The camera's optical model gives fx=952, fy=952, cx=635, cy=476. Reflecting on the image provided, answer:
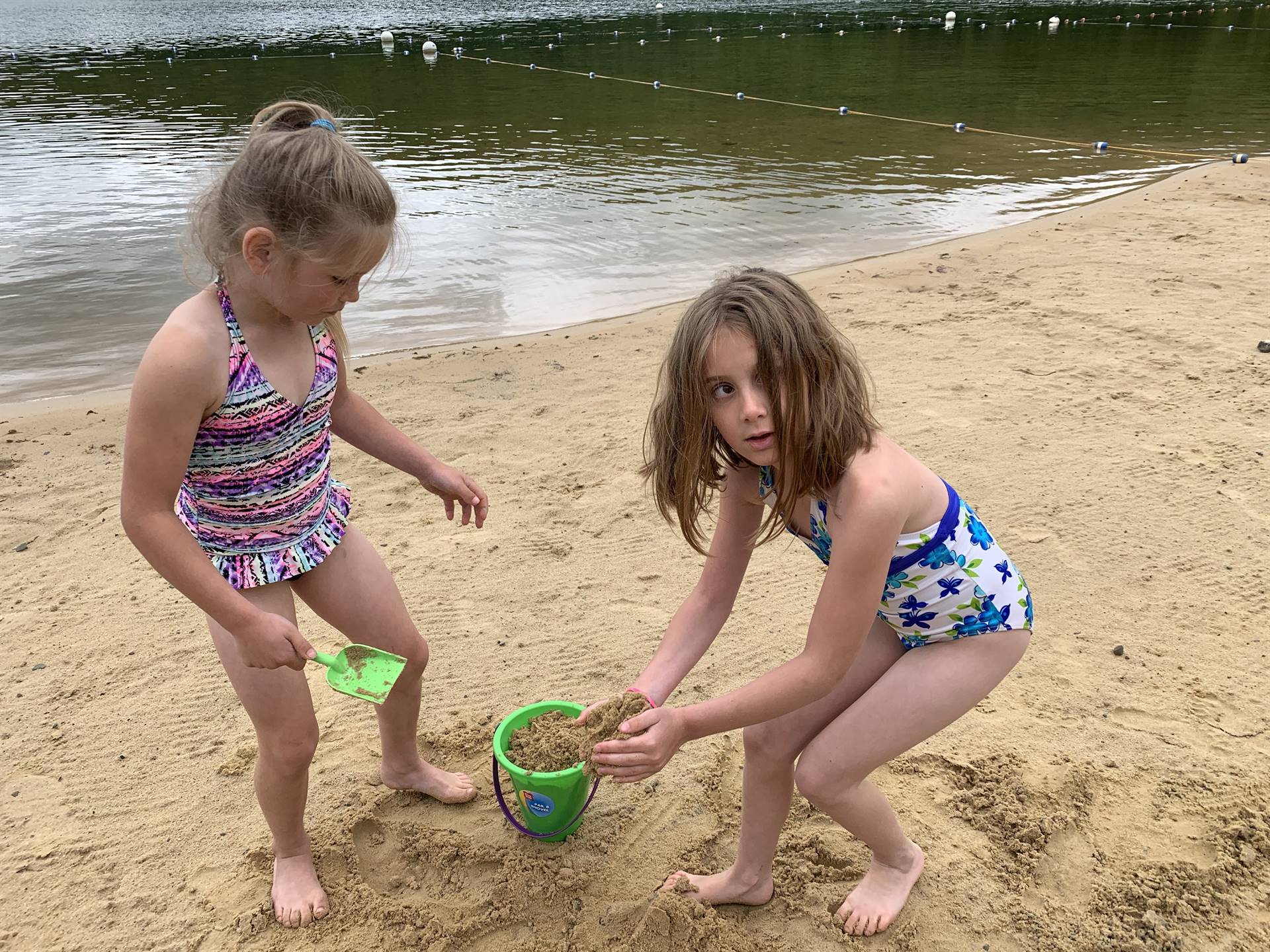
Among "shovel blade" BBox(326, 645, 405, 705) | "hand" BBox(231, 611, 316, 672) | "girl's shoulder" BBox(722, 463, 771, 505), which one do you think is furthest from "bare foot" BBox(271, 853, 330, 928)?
"girl's shoulder" BBox(722, 463, 771, 505)

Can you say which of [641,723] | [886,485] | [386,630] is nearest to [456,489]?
[386,630]

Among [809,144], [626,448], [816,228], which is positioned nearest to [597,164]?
[809,144]

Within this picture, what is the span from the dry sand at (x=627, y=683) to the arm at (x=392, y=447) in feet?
2.74

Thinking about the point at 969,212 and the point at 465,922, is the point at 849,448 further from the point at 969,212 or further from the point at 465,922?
the point at 969,212

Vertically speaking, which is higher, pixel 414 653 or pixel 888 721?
pixel 888 721

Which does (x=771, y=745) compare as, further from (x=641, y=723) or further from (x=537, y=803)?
(x=537, y=803)

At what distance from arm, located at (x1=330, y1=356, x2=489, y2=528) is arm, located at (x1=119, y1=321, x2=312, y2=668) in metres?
0.58

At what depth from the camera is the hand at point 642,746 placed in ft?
6.22

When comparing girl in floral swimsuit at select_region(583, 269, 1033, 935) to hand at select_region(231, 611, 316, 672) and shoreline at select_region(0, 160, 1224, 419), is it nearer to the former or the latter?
hand at select_region(231, 611, 316, 672)

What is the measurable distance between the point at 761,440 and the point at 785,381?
→ 127 millimetres

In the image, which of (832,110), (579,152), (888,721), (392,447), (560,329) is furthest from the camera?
(832,110)

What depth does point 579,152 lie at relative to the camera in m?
13.0

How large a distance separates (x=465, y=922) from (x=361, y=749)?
753mm

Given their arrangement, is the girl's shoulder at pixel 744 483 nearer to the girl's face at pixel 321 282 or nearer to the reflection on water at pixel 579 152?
the girl's face at pixel 321 282
